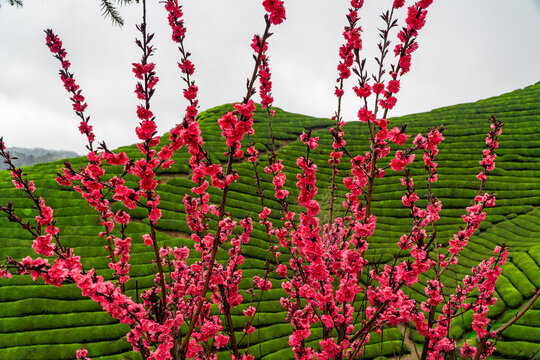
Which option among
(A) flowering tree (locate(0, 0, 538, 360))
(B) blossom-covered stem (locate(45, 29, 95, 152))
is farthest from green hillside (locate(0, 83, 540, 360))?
(B) blossom-covered stem (locate(45, 29, 95, 152))

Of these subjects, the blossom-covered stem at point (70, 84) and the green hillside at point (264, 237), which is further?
the green hillside at point (264, 237)

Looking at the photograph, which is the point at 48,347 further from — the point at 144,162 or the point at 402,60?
the point at 402,60

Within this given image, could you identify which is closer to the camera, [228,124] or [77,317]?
[228,124]

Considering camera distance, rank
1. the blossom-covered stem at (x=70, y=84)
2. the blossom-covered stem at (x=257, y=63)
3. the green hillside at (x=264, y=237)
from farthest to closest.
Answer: the green hillside at (x=264, y=237)
the blossom-covered stem at (x=70, y=84)
the blossom-covered stem at (x=257, y=63)

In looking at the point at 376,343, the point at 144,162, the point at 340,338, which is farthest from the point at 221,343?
the point at 376,343

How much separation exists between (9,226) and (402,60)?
14.7 m

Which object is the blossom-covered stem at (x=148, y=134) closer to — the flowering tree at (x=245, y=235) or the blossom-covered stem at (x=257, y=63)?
the flowering tree at (x=245, y=235)

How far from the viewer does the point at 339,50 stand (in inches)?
130

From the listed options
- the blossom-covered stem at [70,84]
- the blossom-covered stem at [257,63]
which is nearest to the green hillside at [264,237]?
the blossom-covered stem at [257,63]

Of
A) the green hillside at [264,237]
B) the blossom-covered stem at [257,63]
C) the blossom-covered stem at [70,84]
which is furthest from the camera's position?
the green hillside at [264,237]

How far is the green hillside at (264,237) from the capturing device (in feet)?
25.2

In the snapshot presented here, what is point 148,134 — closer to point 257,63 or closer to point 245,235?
point 257,63

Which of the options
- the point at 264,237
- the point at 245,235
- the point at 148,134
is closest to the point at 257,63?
the point at 148,134

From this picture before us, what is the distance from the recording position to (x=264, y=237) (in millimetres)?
13477
